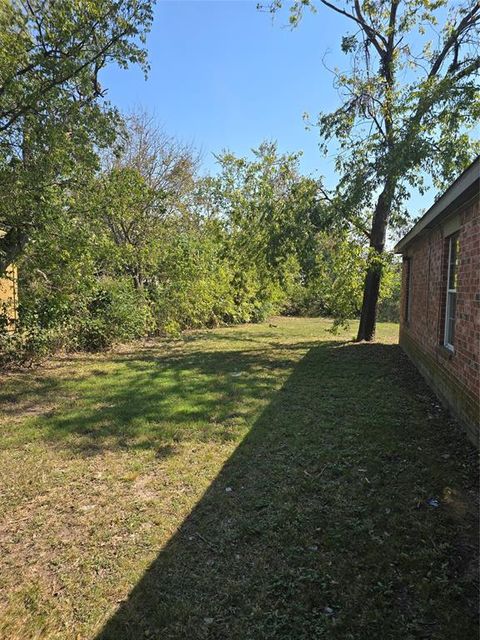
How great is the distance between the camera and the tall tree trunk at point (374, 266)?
464 inches

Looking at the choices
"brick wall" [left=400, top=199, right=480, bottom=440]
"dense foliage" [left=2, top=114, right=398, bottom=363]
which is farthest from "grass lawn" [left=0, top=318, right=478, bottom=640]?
"dense foliage" [left=2, top=114, right=398, bottom=363]

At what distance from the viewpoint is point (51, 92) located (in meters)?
6.55

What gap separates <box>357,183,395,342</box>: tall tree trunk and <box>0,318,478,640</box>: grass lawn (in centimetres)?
591

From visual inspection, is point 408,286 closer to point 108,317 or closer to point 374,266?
point 374,266

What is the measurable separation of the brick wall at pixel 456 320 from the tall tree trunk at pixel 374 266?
211cm

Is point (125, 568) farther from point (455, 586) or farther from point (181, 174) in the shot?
point (181, 174)

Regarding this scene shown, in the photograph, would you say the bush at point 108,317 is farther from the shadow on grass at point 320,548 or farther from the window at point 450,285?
the window at point 450,285

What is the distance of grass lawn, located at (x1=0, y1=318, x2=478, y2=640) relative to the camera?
240 cm

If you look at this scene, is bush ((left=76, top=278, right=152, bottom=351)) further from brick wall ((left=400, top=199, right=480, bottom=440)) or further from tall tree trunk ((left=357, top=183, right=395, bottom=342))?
brick wall ((left=400, top=199, right=480, bottom=440))

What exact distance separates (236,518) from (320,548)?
70 centimetres

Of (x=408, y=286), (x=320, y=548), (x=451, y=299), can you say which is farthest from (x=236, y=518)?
(x=408, y=286)

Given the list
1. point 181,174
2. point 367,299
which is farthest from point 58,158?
point 181,174

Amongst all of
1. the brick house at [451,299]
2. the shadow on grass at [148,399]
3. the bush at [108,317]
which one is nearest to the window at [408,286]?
the brick house at [451,299]

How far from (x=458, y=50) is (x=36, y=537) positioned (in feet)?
→ 47.4
